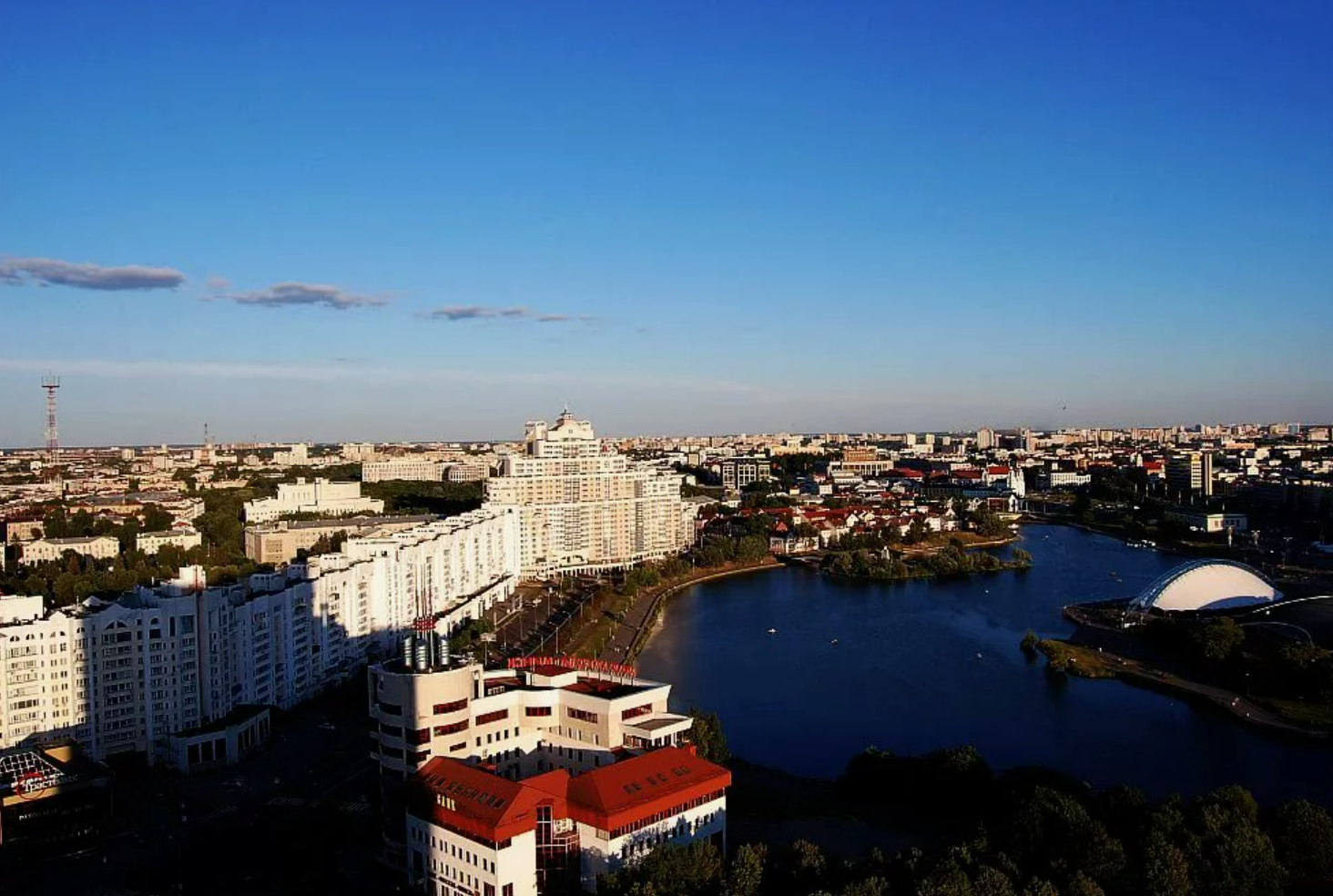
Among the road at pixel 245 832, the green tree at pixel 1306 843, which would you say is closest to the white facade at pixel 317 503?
the road at pixel 245 832

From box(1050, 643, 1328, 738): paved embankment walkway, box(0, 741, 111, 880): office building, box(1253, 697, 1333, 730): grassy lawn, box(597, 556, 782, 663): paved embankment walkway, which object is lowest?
box(597, 556, 782, 663): paved embankment walkway

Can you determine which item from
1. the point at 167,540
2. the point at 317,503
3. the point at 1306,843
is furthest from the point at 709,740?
the point at 317,503

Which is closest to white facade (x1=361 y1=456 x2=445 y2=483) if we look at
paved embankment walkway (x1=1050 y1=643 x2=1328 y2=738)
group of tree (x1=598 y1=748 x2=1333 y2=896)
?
paved embankment walkway (x1=1050 y1=643 x2=1328 y2=738)

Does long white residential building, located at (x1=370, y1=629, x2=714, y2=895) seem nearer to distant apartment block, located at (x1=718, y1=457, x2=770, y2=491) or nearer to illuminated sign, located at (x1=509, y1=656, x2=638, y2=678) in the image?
illuminated sign, located at (x1=509, y1=656, x2=638, y2=678)

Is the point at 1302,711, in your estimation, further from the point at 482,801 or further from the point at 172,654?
the point at 172,654

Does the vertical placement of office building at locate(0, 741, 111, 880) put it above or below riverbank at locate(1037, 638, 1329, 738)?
above

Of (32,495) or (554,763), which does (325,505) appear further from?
(554,763)

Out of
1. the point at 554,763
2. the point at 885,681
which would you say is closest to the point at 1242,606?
the point at 885,681
